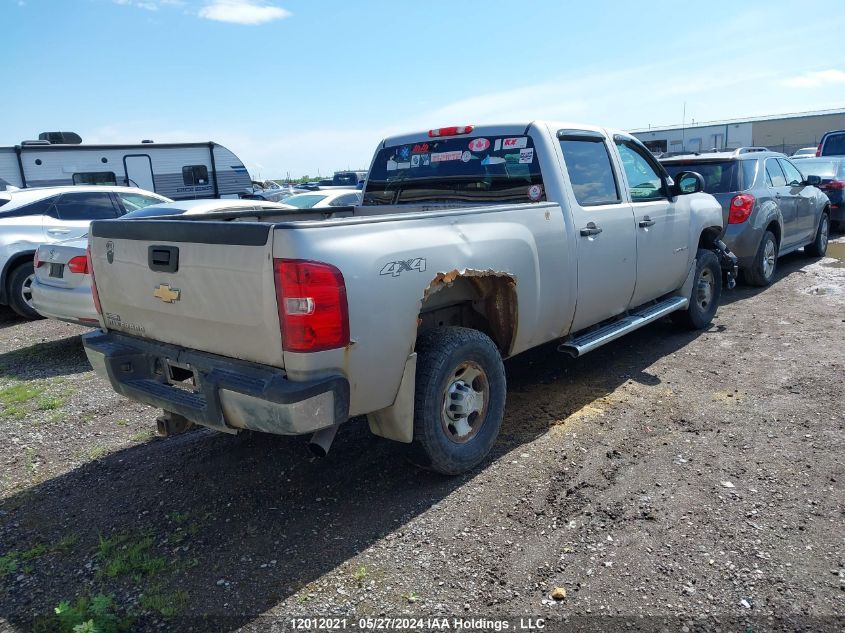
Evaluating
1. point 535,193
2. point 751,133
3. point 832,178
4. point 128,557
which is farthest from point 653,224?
point 751,133

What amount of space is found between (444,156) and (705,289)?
3463 millimetres

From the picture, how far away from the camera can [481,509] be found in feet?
11.6

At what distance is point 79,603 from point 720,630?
2680 millimetres

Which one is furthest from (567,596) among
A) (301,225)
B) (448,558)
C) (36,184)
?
(36,184)

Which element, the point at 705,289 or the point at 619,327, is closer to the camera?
the point at 619,327

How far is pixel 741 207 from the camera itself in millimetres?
8195

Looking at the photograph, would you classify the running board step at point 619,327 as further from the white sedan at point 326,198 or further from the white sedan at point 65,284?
the white sedan at point 326,198

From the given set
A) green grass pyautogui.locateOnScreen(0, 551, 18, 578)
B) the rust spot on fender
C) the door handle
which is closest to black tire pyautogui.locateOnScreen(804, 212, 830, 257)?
the door handle

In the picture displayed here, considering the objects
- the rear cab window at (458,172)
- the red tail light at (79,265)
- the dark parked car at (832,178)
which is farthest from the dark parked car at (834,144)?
the red tail light at (79,265)

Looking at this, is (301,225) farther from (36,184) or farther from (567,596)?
(36,184)

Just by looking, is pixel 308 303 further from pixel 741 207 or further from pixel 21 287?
pixel 21 287

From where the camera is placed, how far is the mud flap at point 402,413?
3.39 meters

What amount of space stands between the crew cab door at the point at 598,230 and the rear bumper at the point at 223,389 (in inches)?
89.8

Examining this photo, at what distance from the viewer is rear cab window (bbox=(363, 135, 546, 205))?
15.2 ft
